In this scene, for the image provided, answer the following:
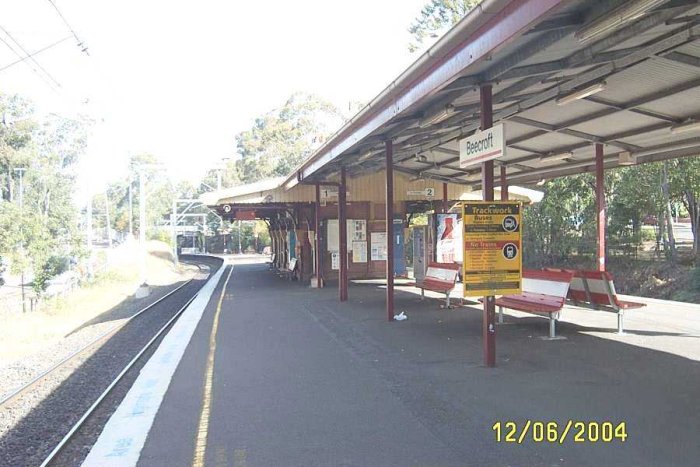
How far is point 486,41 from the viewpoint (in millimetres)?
5445

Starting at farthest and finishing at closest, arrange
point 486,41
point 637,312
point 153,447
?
point 637,312
point 486,41
point 153,447

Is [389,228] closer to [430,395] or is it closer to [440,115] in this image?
[440,115]

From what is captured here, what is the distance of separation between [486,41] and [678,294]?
57.0 feet

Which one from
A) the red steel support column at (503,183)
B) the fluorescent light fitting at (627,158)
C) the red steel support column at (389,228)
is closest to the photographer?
the red steel support column at (389,228)

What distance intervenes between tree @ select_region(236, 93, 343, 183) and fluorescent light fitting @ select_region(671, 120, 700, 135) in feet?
151

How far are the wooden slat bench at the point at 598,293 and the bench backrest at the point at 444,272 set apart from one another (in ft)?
9.84

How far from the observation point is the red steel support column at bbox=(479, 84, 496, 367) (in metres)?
6.91

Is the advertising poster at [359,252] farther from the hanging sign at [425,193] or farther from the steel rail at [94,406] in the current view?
the steel rail at [94,406]

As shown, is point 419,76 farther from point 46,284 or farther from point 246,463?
point 46,284

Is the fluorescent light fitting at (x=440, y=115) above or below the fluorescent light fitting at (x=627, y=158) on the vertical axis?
above

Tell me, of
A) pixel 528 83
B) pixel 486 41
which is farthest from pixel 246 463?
pixel 528 83

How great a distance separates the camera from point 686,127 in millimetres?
9234

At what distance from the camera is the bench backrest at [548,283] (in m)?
8.46
